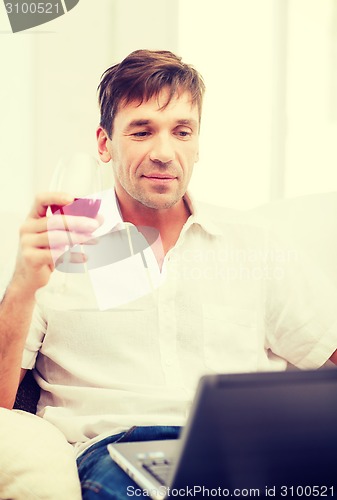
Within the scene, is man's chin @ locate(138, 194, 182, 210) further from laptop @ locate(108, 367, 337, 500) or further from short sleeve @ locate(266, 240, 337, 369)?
laptop @ locate(108, 367, 337, 500)

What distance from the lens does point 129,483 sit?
992 mm

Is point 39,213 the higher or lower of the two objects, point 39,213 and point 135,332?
the higher

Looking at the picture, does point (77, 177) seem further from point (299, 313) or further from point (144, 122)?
point (299, 313)

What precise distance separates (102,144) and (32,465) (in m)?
0.84

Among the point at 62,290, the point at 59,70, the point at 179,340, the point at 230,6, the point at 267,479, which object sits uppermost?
the point at 230,6

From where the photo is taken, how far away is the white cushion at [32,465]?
99 cm

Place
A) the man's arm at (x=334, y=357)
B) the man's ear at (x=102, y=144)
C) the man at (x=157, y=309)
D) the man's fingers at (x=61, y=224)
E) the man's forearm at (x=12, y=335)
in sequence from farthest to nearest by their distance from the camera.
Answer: the man's ear at (x=102, y=144), the man's arm at (x=334, y=357), the man at (x=157, y=309), the man's forearm at (x=12, y=335), the man's fingers at (x=61, y=224)

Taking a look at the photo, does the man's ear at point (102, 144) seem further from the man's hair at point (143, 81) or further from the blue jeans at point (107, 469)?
the blue jeans at point (107, 469)

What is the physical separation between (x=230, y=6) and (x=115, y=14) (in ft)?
1.03

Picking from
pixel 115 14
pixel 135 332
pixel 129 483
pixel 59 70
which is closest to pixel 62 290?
pixel 135 332

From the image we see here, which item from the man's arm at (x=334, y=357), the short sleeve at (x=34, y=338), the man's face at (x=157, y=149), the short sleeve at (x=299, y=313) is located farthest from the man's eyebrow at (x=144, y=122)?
the man's arm at (x=334, y=357)

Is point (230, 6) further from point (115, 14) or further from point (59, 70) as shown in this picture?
point (59, 70)

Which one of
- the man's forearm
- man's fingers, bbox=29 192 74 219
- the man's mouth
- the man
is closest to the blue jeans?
the man

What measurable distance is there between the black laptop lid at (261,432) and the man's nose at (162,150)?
0.93 meters
